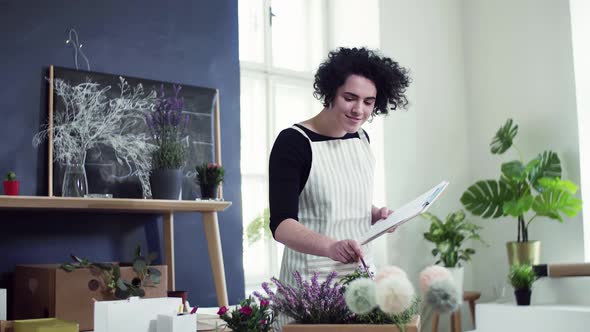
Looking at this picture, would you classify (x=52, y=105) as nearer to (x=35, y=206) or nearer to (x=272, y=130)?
(x=35, y=206)

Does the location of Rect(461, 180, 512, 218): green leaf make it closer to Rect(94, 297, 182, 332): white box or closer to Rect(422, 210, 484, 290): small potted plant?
Rect(422, 210, 484, 290): small potted plant

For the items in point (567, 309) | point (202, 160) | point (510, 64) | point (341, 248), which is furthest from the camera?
point (510, 64)

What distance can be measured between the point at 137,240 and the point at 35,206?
0.71 metres

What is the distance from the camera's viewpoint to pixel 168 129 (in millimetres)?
3299

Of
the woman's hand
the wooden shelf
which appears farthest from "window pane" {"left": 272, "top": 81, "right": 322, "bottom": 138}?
the woman's hand

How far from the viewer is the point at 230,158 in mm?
3715

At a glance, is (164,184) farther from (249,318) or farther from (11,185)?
(249,318)

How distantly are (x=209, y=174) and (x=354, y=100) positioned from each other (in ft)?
5.25

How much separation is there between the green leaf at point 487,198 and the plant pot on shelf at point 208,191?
2.31 m

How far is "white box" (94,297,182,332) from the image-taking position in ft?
4.38

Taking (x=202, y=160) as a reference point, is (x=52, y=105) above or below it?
above

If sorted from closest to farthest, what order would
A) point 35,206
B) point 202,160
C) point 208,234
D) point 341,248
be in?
point 341,248
point 35,206
point 208,234
point 202,160

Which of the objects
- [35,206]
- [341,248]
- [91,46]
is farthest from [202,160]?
[341,248]

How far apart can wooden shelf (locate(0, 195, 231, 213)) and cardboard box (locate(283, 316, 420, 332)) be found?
1.94 metres
